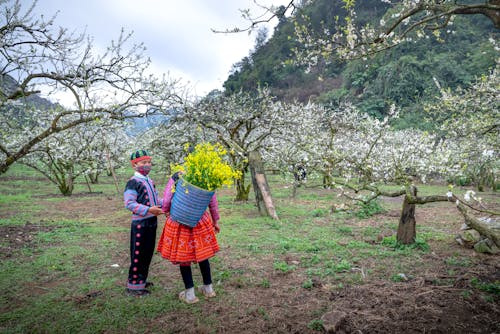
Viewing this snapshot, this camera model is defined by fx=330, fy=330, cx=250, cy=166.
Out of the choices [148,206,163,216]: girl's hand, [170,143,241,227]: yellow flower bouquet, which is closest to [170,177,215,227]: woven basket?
→ [170,143,241,227]: yellow flower bouquet

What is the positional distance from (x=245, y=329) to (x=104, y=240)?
212 inches

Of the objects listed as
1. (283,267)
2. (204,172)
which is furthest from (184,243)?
(283,267)

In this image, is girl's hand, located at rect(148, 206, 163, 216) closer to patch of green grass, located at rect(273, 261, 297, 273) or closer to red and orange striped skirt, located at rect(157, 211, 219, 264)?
red and orange striped skirt, located at rect(157, 211, 219, 264)

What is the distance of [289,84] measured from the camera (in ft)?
198

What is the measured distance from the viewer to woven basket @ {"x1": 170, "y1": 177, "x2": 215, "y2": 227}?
13.6 ft

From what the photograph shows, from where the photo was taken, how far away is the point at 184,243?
14.0ft

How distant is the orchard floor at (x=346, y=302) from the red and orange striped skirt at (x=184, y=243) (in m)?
0.65

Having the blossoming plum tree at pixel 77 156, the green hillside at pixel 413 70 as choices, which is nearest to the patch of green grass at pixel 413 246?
the blossoming plum tree at pixel 77 156

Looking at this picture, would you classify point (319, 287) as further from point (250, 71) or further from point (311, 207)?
point (250, 71)

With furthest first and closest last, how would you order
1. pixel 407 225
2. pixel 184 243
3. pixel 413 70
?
1. pixel 413 70
2. pixel 407 225
3. pixel 184 243

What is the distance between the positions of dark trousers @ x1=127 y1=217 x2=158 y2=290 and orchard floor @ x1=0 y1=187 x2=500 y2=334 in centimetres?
33

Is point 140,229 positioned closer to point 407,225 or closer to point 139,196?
point 139,196

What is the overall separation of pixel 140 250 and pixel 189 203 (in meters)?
1.19

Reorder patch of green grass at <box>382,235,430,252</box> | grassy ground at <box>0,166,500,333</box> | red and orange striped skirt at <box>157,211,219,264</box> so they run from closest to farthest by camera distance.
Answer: grassy ground at <box>0,166,500,333</box> < red and orange striped skirt at <box>157,211,219,264</box> < patch of green grass at <box>382,235,430,252</box>
